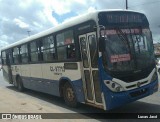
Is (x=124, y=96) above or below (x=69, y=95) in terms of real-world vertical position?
above

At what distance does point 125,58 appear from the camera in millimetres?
9398

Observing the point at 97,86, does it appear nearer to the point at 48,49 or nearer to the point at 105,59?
the point at 105,59

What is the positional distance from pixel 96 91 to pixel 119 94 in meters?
0.75

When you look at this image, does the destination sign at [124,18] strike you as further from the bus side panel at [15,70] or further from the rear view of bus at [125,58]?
the bus side panel at [15,70]

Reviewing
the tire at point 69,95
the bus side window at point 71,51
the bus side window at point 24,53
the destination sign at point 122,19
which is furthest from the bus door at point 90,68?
the bus side window at point 24,53

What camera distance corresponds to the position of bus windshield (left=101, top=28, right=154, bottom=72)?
921 cm

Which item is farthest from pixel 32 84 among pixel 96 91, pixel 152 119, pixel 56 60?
pixel 152 119

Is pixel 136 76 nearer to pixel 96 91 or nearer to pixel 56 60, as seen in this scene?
pixel 96 91

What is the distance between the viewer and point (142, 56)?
988 cm

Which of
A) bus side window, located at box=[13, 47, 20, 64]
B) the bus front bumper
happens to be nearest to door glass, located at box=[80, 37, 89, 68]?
the bus front bumper

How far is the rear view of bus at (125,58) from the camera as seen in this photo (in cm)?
912

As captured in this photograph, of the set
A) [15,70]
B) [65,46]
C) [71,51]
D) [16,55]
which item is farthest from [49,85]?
[15,70]

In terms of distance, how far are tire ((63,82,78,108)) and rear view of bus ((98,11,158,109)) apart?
2446mm

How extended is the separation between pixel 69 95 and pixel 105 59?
3.02 meters
